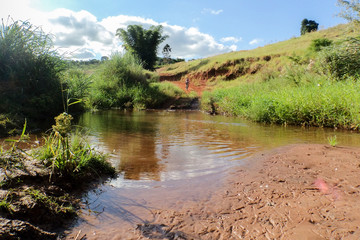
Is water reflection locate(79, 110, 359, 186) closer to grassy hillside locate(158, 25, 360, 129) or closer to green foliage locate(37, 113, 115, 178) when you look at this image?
green foliage locate(37, 113, 115, 178)

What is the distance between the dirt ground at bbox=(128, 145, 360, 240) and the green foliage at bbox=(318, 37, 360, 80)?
10.9 meters

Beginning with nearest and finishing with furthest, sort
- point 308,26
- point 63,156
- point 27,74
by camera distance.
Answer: point 63,156, point 27,74, point 308,26

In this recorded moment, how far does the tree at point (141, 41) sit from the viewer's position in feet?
121

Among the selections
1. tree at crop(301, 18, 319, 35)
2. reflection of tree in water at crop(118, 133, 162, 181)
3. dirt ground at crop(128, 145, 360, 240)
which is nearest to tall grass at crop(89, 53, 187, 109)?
reflection of tree in water at crop(118, 133, 162, 181)

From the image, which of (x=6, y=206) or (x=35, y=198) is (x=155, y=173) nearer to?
(x=35, y=198)

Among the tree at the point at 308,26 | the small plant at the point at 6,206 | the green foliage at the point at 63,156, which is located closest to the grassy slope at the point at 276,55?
the tree at the point at 308,26

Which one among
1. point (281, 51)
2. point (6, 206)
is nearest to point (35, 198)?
point (6, 206)

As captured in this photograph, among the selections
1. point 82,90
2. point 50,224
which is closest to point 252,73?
point 82,90

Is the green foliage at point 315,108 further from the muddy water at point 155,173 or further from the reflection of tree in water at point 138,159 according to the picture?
the reflection of tree in water at point 138,159

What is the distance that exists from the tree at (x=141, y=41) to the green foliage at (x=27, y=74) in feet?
93.5

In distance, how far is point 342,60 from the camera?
→ 12.7m

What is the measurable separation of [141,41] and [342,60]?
29252mm

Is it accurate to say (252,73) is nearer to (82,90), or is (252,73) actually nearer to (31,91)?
(82,90)

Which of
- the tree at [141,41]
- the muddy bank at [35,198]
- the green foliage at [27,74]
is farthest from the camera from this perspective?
the tree at [141,41]
